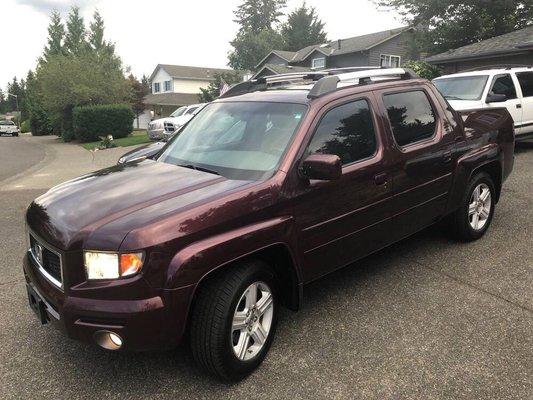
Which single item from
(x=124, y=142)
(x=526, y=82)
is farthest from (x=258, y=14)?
(x=526, y=82)

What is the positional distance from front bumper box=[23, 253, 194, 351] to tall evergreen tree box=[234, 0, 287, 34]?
239ft

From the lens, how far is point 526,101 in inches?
418

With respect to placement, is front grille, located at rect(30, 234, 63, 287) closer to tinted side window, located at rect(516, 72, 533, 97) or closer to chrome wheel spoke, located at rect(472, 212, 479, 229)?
chrome wheel spoke, located at rect(472, 212, 479, 229)

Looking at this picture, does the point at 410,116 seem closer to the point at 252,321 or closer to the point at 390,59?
the point at 252,321

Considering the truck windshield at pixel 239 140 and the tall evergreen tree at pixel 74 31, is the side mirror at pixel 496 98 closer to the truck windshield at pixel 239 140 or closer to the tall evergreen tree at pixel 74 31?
the truck windshield at pixel 239 140

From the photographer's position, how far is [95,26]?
59562mm

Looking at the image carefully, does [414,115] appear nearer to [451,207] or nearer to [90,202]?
[451,207]

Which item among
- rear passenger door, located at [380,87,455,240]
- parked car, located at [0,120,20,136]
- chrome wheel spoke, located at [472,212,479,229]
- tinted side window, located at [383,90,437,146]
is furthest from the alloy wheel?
parked car, located at [0,120,20,136]

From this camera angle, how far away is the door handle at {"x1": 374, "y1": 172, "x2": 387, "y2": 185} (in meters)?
3.65

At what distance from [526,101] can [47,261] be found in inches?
434

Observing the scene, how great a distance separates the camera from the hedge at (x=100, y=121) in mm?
29469

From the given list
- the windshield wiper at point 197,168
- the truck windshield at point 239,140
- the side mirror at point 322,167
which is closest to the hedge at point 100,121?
the truck windshield at point 239,140

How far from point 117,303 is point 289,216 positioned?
1203 mm

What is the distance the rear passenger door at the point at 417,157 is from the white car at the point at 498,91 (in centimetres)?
580
